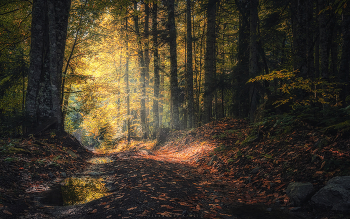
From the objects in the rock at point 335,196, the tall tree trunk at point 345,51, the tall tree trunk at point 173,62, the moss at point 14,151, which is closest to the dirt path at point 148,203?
the rock at point 335,196

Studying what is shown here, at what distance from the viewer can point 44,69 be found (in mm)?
8172

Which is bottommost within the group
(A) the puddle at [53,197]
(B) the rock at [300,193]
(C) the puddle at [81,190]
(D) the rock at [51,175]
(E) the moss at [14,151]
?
(C) the puddle at [81,190]

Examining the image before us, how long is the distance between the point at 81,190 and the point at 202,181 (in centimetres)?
301

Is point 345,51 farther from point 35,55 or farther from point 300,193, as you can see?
point 35,55

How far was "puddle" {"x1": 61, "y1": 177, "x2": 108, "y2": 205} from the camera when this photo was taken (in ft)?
11.6

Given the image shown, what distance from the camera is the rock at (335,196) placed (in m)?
2.61

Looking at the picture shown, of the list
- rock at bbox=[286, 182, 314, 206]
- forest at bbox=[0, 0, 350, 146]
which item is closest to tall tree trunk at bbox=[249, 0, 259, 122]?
forest at bbox=[0, 0, 350, 146]

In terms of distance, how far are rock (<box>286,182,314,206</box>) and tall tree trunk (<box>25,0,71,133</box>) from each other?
859 centimetres

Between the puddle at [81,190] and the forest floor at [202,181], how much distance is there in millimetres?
133

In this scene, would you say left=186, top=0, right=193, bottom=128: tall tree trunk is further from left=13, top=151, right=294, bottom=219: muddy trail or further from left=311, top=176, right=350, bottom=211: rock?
left=311, top=176, right=350, bottom=211: rock

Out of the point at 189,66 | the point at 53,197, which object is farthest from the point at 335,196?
the point at 189,66

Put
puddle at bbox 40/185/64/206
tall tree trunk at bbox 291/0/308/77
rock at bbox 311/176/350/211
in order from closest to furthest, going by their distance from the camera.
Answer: rock at bbox 311/176/350/211, puddle at bbox 40/185/64/206, tall tree trunk at bbox 291/0/308/77

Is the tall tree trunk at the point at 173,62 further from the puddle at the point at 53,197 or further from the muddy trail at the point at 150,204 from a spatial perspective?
the puddle at the point at 53,197

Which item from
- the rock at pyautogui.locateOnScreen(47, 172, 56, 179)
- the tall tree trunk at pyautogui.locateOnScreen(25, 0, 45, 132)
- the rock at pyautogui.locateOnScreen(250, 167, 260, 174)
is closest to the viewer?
the rock at pyautogui.locateOnScreen(47, 172, 56, 179)
